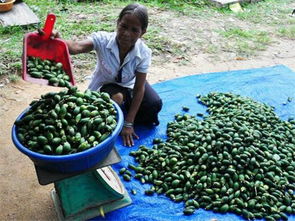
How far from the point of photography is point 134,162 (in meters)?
2.84

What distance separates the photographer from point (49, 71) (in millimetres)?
2367

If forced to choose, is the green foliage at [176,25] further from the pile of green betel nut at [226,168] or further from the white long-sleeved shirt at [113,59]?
the pile of green betel nut at [226,168]

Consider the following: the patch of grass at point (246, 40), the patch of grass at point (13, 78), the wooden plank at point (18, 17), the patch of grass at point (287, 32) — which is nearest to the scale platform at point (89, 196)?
the patch of grass at point (13, 78)

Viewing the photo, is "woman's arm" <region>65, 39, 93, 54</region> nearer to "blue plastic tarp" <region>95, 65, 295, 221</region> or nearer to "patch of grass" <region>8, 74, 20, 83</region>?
"blue plastic tarp" <region>95, 65, 295, 221</region>

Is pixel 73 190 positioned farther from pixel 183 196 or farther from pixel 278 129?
pixel 278 129

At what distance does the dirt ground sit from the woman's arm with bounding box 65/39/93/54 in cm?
108

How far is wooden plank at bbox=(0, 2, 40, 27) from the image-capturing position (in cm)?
508

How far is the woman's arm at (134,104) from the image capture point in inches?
117

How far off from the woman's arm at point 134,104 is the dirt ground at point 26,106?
0.76 metres

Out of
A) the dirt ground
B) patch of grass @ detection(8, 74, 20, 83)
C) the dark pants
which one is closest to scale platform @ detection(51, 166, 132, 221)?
the dirt ground

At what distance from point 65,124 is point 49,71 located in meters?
0.55

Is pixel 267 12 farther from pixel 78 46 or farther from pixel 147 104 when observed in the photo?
pixel 78 46

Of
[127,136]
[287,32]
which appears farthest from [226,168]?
[287,32]

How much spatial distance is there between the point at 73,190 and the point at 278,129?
1.88 meters
